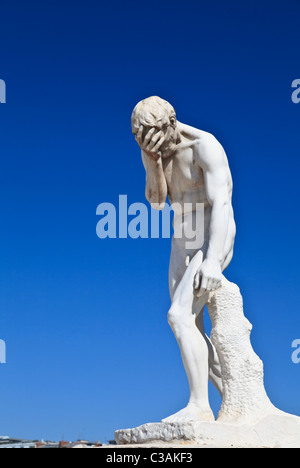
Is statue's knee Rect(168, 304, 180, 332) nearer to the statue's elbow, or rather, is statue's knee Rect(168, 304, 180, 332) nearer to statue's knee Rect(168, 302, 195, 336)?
statue's knee Rect(168, 302, 195, 336)

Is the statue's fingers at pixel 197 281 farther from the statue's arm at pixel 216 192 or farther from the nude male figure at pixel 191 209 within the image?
the statue's arm at pixel 216 192

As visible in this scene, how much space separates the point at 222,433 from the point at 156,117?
3334 millimetres

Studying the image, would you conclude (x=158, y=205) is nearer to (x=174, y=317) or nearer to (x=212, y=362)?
(x=174, y=317)

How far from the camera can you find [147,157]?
7738mm

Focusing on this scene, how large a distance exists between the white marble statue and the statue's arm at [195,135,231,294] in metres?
0.01

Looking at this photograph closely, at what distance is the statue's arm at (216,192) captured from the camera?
7418mm

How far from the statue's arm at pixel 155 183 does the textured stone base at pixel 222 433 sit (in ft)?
8.56

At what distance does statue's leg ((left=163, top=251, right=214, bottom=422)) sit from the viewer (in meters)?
7.04

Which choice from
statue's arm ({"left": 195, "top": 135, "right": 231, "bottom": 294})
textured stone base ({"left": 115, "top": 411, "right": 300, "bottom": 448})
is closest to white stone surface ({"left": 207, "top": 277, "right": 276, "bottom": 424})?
textured stone base ({"left": 115, "top": 411, "right": 300, "bottom": 448})

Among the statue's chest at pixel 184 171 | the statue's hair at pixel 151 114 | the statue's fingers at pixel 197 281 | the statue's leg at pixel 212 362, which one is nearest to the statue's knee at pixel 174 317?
the statue's fingers at pixel 197 281

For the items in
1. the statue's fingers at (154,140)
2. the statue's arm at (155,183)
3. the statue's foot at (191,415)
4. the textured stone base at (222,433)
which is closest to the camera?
the textured stone base at (222,433)

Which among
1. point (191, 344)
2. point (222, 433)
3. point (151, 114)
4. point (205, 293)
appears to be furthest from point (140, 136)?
point (222, 433)

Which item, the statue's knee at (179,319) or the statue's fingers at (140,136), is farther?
the statue's fingers at (140,136)
